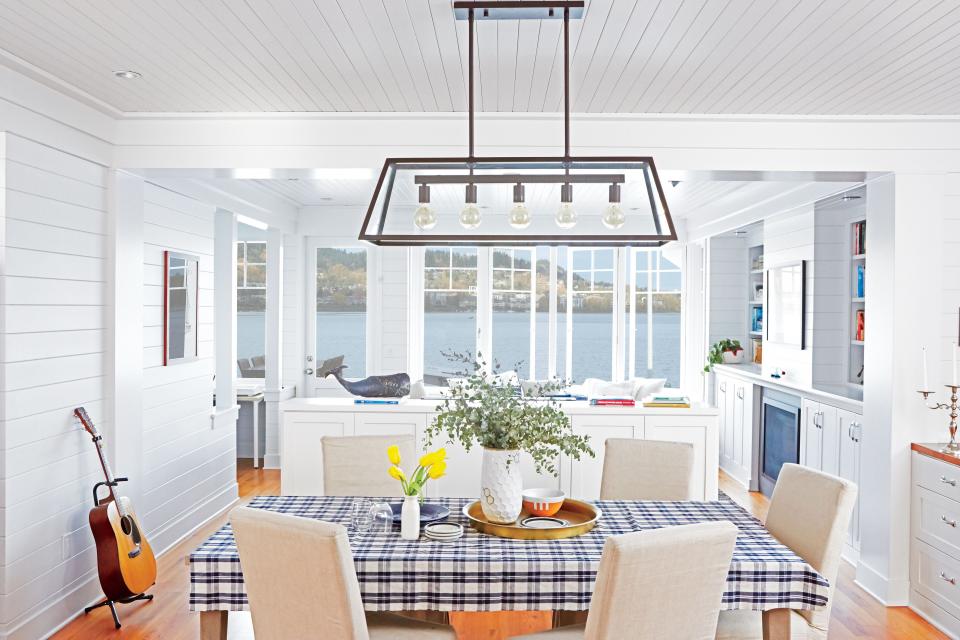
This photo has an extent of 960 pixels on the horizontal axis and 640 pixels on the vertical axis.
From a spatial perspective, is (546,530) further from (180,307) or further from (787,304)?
(787,304)

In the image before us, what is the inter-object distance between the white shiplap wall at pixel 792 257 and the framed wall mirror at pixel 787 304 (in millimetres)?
39

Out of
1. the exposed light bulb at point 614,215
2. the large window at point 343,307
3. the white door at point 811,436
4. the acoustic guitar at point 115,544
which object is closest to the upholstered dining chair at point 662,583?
the exposed light bulb at point 614,215

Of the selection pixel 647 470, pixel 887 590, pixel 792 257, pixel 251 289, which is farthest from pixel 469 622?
pixel 251 289

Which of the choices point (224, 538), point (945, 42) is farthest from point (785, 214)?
point (224, 538)

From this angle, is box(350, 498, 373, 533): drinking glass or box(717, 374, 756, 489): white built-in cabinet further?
box(717, 374, 756, 489): white built-in cabinet

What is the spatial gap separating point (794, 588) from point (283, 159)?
313cm

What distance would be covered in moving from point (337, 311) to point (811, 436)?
4625 mm

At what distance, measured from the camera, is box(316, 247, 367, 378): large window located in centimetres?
757

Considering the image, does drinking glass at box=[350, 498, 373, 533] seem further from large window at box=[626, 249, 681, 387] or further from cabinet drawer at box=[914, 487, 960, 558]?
large window at box=[626, 249, 681, 387]

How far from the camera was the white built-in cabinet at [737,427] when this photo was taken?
622 cm

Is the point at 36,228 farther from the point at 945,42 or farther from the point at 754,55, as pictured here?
the point at 945,42

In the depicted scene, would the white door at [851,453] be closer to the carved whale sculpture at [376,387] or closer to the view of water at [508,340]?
the carved whale sculpture at [376,387]

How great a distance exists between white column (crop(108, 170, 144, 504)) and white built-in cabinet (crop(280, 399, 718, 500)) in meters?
0.83

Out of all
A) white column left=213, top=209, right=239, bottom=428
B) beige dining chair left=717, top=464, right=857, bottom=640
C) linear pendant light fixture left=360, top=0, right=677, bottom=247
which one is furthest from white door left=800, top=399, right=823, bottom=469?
white column left=213, top=209, right=239, bottom=428
